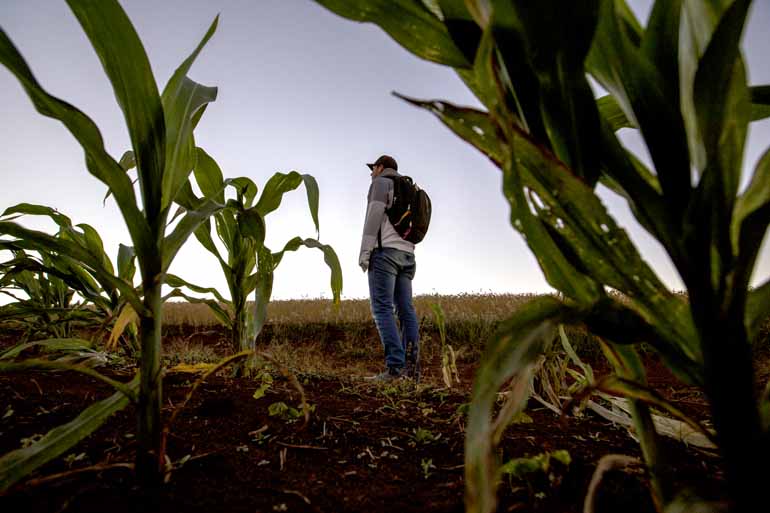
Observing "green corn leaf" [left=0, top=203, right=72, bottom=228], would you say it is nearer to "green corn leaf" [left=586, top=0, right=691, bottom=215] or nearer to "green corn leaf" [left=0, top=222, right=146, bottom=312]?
"green corn leaf" [left=0, top=222, right=146, bottom=312]

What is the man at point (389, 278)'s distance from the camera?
2.99 meters

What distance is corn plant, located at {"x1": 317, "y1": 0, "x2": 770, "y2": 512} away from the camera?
0.44 metres

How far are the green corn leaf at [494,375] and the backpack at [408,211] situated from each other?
2.73m

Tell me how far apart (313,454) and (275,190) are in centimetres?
118

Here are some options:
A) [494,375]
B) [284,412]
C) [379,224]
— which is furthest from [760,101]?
[379,224]

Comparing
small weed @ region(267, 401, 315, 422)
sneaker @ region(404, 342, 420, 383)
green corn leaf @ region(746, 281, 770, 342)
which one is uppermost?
green corn leaf @ region(746, 281, 770, 342)

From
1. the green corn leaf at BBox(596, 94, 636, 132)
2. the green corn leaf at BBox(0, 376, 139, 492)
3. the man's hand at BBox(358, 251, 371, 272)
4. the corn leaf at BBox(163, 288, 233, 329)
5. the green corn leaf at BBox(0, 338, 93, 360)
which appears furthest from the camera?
the man's hand at BBox(358, 251, 371, 272)

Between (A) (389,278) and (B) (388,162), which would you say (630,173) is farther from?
(B) (388,162)

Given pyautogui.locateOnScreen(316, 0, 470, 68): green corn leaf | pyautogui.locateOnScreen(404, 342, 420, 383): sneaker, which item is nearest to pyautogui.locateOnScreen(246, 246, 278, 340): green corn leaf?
pyautogui.locateOnScreen(316, 0, 470, 68): green corn leaf

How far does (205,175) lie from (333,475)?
4.63 ft

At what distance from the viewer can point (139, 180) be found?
0.76 m

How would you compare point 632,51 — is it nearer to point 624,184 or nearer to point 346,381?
point 624,184

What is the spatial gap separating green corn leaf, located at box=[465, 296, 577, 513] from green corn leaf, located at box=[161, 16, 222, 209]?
0.65 meters

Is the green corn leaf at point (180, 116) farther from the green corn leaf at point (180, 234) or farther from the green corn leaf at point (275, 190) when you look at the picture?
the green corn leaf at point (275, 190)
